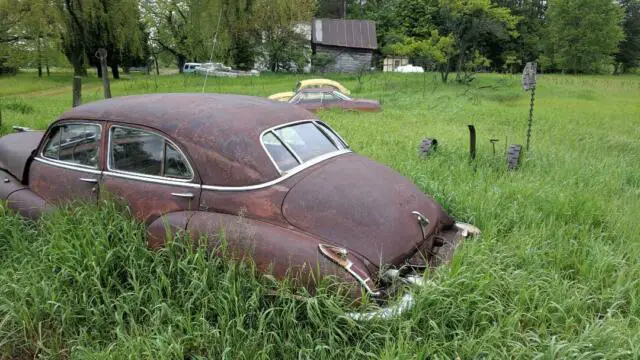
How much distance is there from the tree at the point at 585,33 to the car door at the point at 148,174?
47010 millimetres

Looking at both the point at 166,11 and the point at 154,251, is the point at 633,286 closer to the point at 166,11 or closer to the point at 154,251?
the point at 154,251

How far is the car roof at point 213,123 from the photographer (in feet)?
10.1

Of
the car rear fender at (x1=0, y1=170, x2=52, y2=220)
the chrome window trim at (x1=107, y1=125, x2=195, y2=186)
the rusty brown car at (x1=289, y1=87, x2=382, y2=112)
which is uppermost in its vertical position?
the rusty brown car at (x1=289, y1=87, x2=382, y2=112)

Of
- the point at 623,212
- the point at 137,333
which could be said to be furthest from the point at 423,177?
the point at 137,333

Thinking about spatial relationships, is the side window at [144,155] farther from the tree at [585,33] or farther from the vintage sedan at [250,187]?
the tree at [585,33]

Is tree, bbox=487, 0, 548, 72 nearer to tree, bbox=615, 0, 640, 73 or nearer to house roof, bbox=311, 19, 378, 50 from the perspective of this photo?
tree, bbox=615, 0, 640, 73

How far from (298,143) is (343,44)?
3117 centimetres

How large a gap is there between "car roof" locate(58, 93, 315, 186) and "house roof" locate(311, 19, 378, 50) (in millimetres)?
30821

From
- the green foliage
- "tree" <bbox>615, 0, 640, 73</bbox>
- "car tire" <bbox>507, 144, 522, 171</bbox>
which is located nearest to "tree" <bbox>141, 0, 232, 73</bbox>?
the green foliage

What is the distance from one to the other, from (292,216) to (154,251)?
3.43ft

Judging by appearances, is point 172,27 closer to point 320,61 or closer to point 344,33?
point 320,61

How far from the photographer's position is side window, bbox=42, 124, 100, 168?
3.66m

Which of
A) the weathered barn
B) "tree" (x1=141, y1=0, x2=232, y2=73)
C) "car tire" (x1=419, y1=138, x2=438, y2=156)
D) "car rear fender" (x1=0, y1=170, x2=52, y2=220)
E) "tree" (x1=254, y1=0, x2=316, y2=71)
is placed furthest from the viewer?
the weathered barn

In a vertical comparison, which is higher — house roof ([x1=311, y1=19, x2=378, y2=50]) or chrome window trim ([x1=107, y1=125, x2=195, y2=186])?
house roof ([x1=311, y1=19, x2=378, y2=50])
